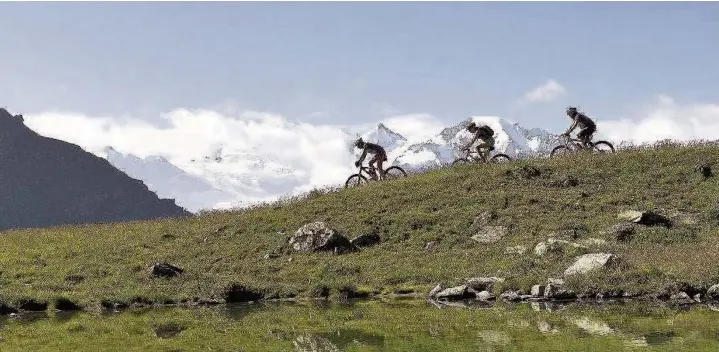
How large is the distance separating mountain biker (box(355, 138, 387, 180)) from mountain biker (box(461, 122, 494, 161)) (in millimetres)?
5011

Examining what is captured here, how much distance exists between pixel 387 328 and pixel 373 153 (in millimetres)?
25603

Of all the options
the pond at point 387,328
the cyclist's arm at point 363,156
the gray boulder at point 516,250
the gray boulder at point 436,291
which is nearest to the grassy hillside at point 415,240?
the gray boulder at point 516,250

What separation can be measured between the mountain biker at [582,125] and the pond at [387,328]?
19922mm

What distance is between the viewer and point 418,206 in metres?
39.1

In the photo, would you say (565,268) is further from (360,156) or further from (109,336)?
(360,156)

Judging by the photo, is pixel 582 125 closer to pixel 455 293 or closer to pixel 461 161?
pixel 461 161

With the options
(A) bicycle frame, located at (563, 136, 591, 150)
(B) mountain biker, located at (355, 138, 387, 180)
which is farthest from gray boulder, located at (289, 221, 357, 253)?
(A) bicycle frame, located at (563, 136, 591, 150)

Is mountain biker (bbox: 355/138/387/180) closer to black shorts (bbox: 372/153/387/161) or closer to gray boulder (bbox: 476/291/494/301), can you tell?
black shorts (bbox: 372/153/387/161)

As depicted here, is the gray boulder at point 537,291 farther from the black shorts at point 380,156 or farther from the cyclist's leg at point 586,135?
the black shorts at point 380,156

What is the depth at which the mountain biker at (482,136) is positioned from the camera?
4175cm

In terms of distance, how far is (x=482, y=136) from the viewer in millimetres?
42125

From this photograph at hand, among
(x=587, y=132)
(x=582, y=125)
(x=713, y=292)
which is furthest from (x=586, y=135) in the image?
(x=713, y=292)

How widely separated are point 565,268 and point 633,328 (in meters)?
10.2

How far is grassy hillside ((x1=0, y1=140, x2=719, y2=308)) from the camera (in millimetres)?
28234
